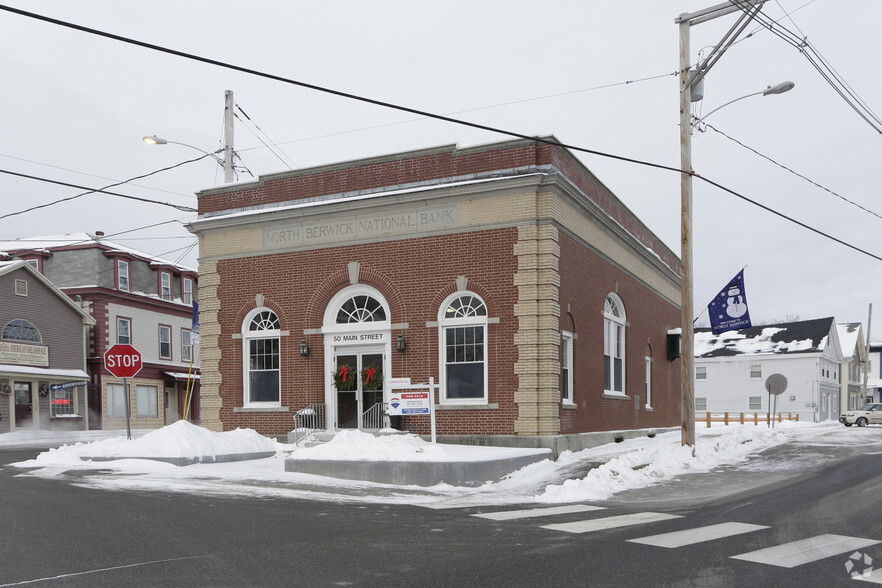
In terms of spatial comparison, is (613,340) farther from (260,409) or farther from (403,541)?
(403,541)

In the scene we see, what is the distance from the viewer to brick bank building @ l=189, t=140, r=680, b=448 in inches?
693

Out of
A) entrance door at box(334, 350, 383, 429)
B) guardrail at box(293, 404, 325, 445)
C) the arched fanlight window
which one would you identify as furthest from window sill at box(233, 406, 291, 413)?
the arched fanlight window

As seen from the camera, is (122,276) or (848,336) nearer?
(122,276)

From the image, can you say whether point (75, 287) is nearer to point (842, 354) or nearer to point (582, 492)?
point (582, 492)

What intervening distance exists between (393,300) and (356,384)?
7.56 ft

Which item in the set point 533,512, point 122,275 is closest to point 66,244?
point 122,275

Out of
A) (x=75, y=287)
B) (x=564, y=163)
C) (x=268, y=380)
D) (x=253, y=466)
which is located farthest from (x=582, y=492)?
(x=75, y=287)

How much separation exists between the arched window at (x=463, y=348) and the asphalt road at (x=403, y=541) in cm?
612

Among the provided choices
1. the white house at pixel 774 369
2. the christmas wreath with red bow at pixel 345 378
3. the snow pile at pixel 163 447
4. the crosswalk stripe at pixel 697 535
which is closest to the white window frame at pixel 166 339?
the snow pile at pixel 163 447

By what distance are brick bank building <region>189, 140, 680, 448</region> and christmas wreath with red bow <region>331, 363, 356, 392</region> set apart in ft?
0.11

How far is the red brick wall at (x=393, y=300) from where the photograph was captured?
1778cm

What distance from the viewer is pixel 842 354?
61.3 meters

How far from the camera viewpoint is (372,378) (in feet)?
62.2

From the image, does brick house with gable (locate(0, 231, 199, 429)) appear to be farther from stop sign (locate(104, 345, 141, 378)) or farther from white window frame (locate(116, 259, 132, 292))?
stop sign (locate(104, 345, 141, 378))
